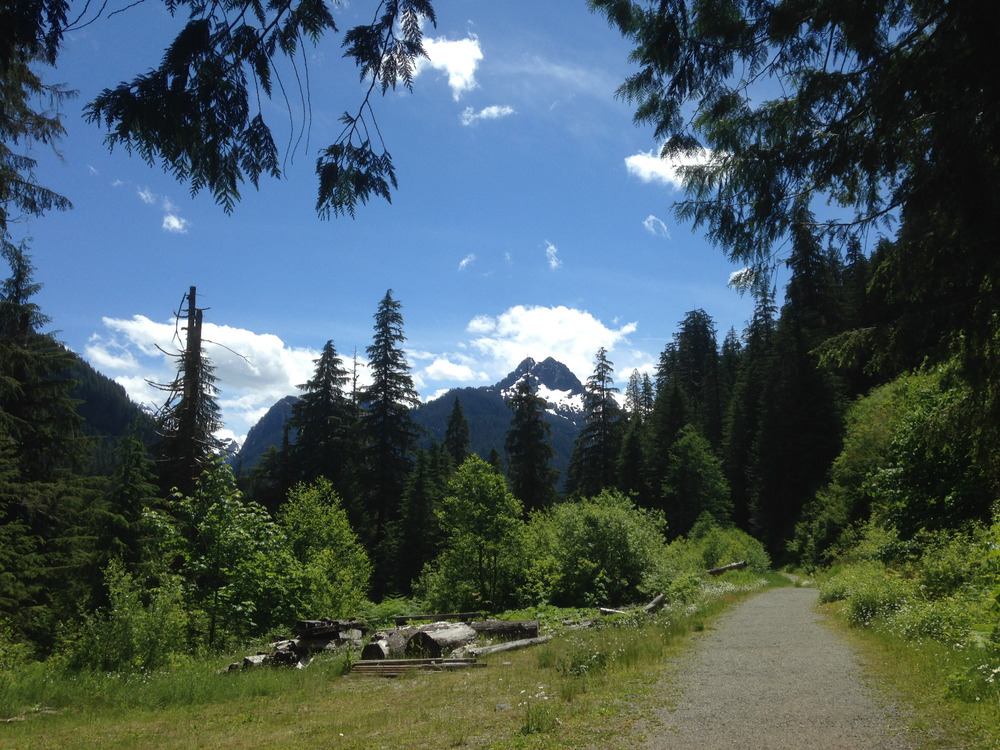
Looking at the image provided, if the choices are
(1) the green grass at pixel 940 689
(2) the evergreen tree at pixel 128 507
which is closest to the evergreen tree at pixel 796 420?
(1) the green grass at pixel 940 689

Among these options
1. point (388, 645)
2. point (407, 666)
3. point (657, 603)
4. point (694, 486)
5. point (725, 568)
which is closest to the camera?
point (407, 666)

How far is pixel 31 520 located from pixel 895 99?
23.2m

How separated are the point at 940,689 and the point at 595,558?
39.3 feet

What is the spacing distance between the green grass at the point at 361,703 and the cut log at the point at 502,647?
30cm

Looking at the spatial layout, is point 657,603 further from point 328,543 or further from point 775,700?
point 328,543

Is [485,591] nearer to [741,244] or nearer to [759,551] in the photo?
[741,244]

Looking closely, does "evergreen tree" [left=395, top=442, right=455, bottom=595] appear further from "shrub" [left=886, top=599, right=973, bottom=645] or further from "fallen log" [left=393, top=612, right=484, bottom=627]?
"shrub" [left=886, top=599, right=973, bottom=645]

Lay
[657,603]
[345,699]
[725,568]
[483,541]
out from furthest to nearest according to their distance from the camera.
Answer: [725,568]
[483,541]
[657,603]
[345,699]

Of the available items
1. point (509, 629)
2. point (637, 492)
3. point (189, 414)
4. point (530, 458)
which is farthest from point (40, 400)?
point (530, 458)

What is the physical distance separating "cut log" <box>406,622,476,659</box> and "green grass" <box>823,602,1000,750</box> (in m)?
7.11

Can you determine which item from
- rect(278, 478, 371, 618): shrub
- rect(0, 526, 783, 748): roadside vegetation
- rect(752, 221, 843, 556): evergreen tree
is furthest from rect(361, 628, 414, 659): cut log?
rect(752, 221, 843, 556): evergreen tree

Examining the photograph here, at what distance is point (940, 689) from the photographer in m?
6.14

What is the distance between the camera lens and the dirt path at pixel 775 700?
5270 millimetres

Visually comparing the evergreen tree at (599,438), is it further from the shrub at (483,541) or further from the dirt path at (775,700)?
the dirt path at (775,700)
